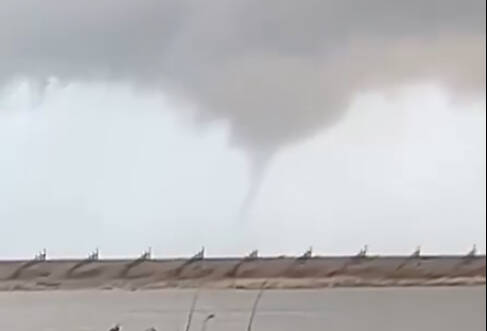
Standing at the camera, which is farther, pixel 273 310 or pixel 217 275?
pixel 217 275

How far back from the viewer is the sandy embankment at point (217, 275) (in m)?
17.5

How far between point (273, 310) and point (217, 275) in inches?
285

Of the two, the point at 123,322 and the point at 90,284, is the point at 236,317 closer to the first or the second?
the point at 123,322

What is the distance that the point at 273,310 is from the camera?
1366 centimetres

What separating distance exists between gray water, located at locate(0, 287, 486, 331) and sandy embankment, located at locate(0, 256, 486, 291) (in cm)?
28

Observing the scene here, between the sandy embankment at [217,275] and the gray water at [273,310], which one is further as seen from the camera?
the sandy embankment at [217,275]

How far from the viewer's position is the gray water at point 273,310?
33.8ft

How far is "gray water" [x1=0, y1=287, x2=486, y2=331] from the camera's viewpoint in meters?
10.3

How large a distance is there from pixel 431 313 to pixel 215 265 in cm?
829

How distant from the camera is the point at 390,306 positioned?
13.5 m

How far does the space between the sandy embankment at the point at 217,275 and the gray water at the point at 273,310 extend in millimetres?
284

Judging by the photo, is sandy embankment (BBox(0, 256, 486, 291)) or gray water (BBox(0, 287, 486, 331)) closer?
gray water (BBox(0, 287, 486, 331))

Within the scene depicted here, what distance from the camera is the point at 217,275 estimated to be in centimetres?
2084

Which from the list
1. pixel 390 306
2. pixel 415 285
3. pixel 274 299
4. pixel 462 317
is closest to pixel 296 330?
pixel 462 317
